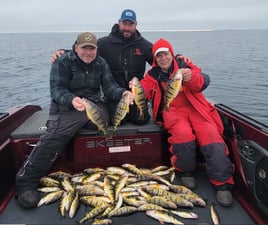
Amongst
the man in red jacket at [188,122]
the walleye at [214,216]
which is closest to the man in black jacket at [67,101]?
the man in red jacket at [188,122]

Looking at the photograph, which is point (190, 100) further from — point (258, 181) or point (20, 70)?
point (20, 70)

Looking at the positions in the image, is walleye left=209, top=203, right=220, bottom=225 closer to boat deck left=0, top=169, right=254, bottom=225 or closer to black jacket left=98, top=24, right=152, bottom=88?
boat deck left=0, top=169, right=254, bottom=225

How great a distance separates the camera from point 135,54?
5.90m

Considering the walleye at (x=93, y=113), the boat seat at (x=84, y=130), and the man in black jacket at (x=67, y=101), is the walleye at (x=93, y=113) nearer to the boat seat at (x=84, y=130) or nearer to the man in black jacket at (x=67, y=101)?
the man in black jacket at (x=67, y=101)

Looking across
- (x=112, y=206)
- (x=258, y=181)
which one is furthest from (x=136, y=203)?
(x=258, y=181)

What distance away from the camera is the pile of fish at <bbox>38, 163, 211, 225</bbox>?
12.4ft

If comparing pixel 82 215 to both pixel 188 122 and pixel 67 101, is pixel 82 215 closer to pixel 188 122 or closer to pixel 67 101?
pixel 67 101

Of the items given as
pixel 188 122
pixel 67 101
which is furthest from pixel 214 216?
pixel 67 101

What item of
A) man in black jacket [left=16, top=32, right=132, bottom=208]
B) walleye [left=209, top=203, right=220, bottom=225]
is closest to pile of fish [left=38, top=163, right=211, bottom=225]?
walleye [left=209, top=203, right=220, bottom=225]

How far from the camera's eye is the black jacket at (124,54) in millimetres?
5879

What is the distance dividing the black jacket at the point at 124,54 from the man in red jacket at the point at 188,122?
902 mm

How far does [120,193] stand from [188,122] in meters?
1.39

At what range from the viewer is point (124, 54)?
231 inches

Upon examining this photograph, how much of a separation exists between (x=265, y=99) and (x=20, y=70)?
18.3 metres
